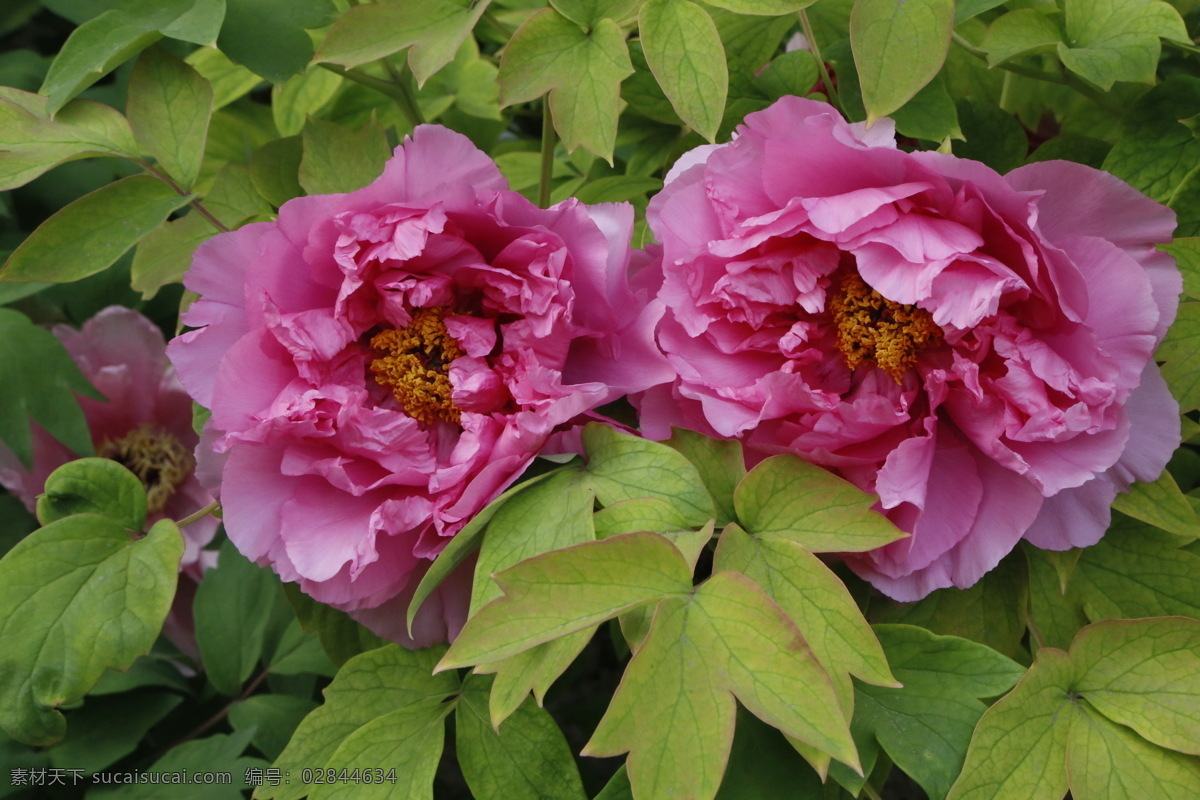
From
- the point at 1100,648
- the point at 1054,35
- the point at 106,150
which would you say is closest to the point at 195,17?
the point at 106,150

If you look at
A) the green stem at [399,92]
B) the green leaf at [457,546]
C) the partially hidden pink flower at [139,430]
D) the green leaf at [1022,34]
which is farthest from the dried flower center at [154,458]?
the green leaf at [1022,34]

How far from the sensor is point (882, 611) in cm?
59

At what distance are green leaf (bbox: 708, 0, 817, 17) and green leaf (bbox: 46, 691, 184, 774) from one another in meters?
0.65

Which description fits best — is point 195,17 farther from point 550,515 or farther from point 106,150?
point 550,515

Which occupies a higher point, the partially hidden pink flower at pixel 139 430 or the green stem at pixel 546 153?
the green stem at pixel 546 153

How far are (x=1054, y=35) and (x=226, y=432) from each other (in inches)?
20.4

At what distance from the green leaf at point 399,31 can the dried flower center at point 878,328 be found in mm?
261

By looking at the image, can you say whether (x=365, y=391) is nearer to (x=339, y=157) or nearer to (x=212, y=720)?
(x=339, y=157)

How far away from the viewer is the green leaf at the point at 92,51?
59 centimetres

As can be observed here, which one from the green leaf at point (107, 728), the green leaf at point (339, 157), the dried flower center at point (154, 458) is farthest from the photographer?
the dried flower center at point (154, 458)

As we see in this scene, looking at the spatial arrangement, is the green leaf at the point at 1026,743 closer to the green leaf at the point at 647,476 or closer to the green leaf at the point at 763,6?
the green leaf at the point at 647,476

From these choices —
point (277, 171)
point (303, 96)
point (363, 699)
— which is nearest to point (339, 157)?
point (277, 171)

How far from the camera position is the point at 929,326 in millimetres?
539

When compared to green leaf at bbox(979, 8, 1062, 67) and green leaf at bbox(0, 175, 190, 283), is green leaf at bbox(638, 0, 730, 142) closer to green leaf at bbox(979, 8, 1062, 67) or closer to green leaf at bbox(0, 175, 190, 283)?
green leaf at bbox(979, 8, 1062, 67)
